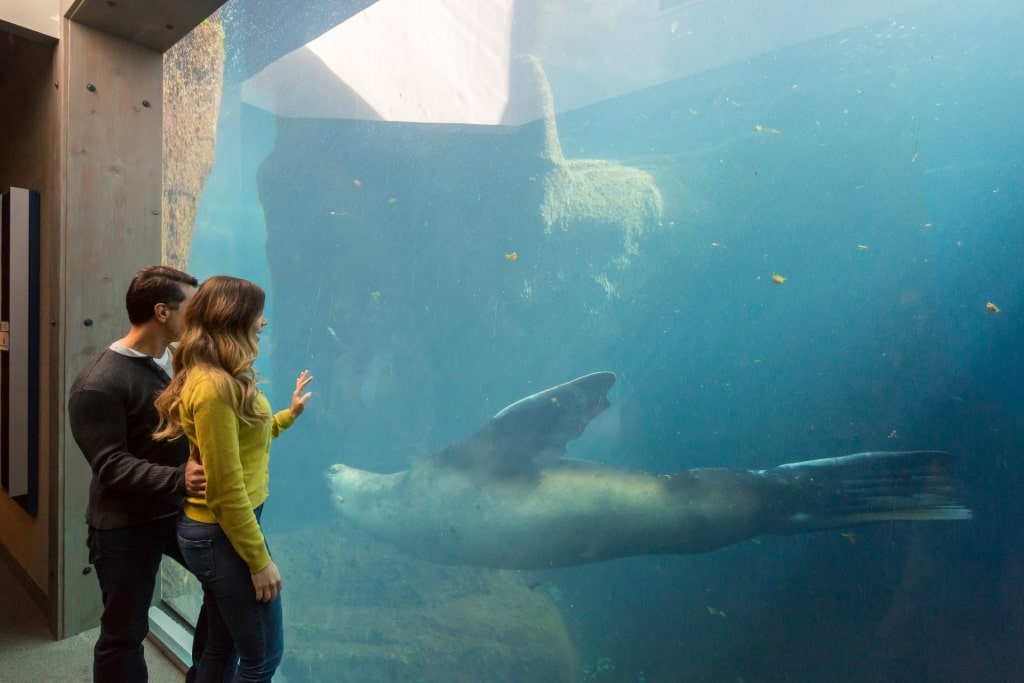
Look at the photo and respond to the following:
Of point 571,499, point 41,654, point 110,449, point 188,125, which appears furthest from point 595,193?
point 41,654

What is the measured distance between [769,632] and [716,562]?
0.66m

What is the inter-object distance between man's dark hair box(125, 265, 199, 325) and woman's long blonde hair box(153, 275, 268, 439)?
36 cm

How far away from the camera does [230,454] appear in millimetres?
1207

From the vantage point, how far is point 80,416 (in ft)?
4.88

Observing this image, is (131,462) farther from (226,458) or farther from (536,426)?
(536,426)

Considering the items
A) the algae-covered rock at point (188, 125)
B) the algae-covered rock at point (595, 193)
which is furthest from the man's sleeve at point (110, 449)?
the algae-covered rock at point (595, 193)

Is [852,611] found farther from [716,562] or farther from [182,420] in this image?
[182,420]

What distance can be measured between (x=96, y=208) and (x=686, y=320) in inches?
151

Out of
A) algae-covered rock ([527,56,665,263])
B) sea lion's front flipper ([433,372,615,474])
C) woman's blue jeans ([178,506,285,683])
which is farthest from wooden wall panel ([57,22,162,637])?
algae-covered rock ([527,56,665,263])

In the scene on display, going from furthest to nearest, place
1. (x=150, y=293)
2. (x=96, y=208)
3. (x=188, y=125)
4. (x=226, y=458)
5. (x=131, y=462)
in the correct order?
(x=188, y=125), (x=96, y=208), (x=150, y=293), (x=131, y=462), (x=226, y=458)

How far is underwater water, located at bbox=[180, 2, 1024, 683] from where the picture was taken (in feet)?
5.41

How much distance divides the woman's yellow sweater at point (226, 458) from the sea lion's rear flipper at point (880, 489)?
5.42 feet

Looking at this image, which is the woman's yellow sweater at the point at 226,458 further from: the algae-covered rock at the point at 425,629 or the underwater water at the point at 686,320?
the algae-covered rock at the point at 425,629

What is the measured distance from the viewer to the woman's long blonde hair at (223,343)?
4.10 ft
